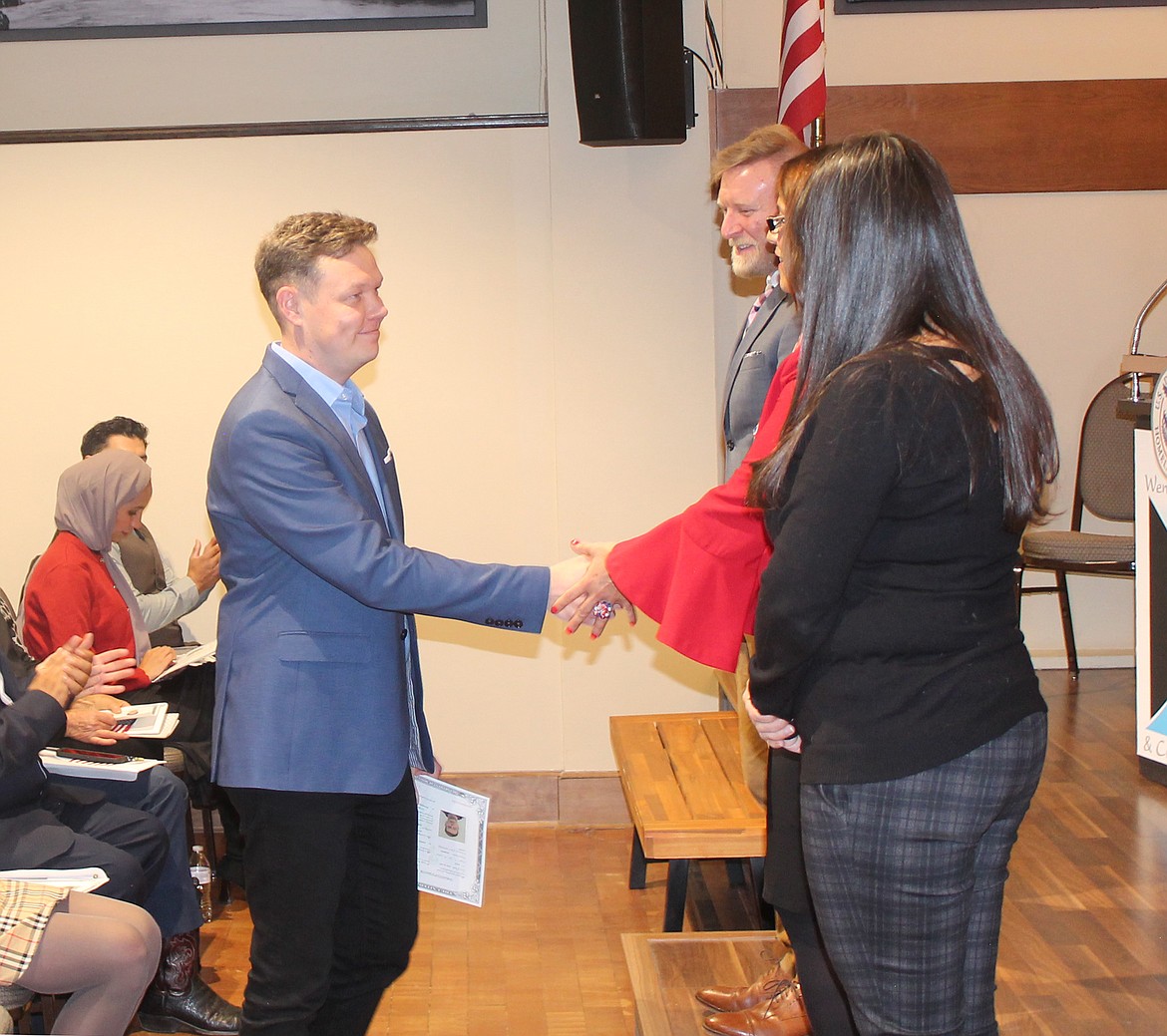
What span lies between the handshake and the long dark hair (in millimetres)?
867

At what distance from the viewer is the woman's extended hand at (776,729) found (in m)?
1.71

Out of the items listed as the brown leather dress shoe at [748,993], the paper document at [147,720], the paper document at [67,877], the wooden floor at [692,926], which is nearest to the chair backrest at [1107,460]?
the wooden floor at [692,926]

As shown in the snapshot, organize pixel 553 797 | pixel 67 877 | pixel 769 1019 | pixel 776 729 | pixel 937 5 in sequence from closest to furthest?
pixel 776 729 → pixel 67 877 → pixel 769 1019 → pixel 553 797 → pixel 937 5

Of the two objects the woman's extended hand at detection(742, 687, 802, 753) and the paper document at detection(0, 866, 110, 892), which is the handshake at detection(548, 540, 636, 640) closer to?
the woman's extended hand at detection(742, 687, 802, 753)

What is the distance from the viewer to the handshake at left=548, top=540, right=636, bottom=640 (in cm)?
241

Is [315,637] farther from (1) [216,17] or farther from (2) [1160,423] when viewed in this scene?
(1) [216,17]

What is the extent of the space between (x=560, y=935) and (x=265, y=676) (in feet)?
5.84

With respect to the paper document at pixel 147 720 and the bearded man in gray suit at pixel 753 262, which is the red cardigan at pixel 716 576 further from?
the paper document at pixel 147 720

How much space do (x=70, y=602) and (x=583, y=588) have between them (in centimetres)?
172

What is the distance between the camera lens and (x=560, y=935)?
3521mm

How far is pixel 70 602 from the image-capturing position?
3.40 m

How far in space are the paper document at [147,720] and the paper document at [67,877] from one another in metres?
0.66

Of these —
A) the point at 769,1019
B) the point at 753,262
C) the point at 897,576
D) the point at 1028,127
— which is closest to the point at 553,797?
the point at 769,1019

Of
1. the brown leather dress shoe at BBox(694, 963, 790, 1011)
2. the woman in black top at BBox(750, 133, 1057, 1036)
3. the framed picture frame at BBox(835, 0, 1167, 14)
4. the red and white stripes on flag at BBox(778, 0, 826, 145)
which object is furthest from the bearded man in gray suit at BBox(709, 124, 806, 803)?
the framed picture frame at BBox(835, 0, 1167, 14)
